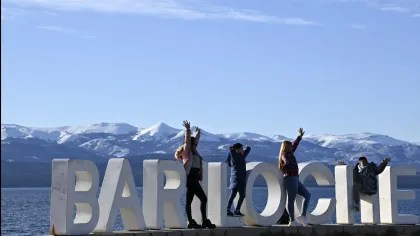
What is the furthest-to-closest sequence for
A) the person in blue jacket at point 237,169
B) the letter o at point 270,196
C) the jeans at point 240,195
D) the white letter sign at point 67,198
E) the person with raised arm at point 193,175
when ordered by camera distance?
the letter o at point 270,196
the jeans at point 240,195
the person in blue jacket at point 237,169
the person with raised arm at point 193,175
the white letter sign at point 67,198

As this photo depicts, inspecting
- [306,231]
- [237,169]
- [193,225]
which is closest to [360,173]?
[306,231]

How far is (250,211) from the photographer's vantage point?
20.7m

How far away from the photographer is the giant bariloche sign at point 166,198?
1720 centimetres

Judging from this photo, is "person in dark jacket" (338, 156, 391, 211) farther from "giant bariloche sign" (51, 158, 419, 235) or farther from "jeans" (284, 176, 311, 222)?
"jeans" (284, 176, 311, 222)

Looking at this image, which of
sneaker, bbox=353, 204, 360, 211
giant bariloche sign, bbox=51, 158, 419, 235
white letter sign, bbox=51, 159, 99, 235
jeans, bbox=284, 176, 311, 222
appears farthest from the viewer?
sneaker, bbox=353, 204, 360, 211

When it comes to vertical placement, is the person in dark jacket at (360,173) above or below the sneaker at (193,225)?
above

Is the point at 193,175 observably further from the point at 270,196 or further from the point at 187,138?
the point at 270,196

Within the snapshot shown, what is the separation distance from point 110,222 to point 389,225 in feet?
25.6

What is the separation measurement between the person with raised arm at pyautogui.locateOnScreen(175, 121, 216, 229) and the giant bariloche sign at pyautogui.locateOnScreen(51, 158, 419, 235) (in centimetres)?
18

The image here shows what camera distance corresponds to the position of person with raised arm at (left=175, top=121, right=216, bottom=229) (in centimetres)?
1891

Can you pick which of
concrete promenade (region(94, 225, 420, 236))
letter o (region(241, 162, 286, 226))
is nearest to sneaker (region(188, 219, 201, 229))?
concrete promenade (region(94, 225, 420, 236))

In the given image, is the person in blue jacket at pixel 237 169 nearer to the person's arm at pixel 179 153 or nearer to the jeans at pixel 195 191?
the jeans at pixel 195 191

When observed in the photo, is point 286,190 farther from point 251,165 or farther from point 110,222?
point 110,222

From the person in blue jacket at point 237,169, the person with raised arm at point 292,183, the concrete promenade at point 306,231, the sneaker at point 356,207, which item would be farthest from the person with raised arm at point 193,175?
the sneaker at point 356,207
